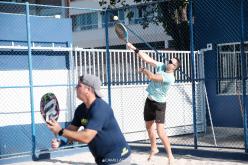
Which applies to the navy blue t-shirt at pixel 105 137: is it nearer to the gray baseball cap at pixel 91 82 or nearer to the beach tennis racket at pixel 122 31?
the gray baseball cap at pixel 91 82

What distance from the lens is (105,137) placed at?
444 centimetres

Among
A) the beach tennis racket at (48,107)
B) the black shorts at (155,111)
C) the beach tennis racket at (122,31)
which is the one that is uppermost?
the beach tennis racket at (122,31)

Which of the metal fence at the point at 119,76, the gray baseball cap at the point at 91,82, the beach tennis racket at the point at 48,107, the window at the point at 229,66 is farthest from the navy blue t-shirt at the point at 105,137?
the window at the point at 229,66

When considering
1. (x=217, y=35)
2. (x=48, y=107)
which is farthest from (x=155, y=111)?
(x=217, y=35)

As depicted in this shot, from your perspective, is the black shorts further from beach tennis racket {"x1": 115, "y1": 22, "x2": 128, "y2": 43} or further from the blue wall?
the blue wall

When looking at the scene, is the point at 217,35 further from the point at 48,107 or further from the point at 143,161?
the point at 48,107

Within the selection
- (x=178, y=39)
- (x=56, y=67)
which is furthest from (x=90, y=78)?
(x=178, y=39)

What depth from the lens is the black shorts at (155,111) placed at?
849 cm

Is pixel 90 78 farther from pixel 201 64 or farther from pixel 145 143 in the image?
pixel 201 64

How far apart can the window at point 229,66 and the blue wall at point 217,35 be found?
5.5 inches

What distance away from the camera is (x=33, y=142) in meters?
9.48

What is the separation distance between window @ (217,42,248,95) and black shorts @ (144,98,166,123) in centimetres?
506

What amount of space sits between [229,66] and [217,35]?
1.01 metres

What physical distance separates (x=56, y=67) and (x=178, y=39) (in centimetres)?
580
